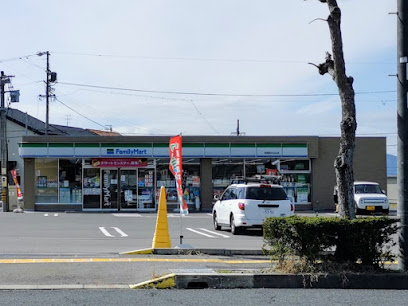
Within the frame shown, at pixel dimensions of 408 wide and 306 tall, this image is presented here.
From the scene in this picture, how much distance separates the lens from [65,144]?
31.2 metres

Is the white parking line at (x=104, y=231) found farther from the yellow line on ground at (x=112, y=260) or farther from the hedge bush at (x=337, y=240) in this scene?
the hedge bush at (x=337, y=240)

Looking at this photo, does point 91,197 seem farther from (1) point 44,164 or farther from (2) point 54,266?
(2) point 54,266

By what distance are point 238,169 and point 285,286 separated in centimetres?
2405

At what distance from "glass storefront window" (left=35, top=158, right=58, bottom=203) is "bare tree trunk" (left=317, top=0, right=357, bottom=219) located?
24.6 m

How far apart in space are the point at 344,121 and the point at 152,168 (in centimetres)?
2309

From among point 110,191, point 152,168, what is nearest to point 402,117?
point 152,168

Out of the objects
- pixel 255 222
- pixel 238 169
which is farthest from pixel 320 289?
pixel 238 169

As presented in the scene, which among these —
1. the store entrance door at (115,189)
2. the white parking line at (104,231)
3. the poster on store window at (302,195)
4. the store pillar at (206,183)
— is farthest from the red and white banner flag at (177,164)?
the poster on store window at (302,195)

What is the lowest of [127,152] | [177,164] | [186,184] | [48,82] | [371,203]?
[371,203]

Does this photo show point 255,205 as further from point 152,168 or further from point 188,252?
point 152,168

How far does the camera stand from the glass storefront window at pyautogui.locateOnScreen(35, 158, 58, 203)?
31.5 m

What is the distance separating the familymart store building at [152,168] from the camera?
31328 mm

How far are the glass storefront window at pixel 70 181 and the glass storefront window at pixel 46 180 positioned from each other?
337 millimetres

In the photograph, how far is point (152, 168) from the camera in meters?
32.0
